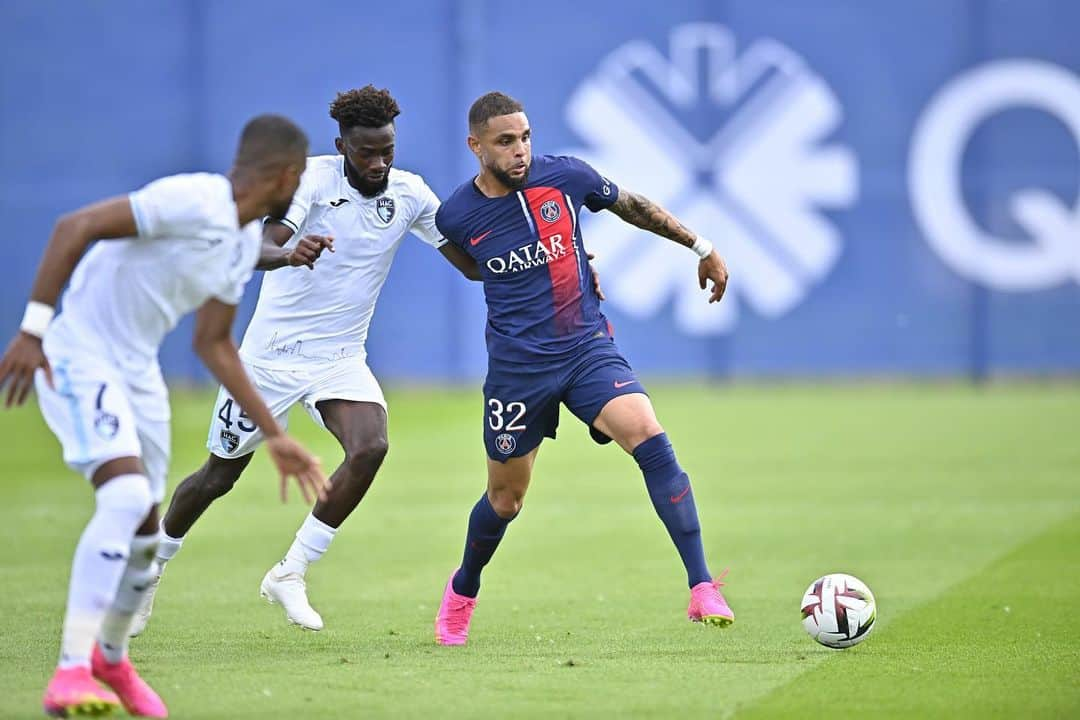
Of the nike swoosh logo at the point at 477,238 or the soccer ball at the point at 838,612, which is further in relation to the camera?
the nike swoosh logo at the point at 477,238

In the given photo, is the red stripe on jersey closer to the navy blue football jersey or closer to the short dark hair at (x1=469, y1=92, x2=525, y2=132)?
the navy blue football jersey

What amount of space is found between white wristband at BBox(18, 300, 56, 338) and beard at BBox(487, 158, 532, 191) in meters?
2.66

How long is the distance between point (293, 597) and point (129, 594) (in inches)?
74.3

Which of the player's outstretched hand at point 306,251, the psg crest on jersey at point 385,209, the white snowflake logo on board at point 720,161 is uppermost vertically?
the white snowflake logo on board at point 720,161

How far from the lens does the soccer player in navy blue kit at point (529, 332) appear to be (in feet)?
25.7

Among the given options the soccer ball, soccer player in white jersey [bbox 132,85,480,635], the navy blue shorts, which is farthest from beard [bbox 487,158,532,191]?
the soccer ball

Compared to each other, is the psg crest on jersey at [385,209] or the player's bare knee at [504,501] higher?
the psg crest on jersey at [385,209]

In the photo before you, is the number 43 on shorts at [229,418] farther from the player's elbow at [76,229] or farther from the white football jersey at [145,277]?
the player's elbow at [76,229]

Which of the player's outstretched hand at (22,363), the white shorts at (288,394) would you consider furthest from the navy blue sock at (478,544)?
the player's outstretched hand at (22,363)

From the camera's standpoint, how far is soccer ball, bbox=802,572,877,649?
7477mm

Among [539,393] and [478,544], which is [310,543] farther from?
[539,393]

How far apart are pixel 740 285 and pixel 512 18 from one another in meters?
5.03

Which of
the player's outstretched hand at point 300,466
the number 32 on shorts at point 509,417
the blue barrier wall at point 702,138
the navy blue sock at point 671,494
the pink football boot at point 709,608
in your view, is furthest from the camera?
the blue barrier wall at point 702,138

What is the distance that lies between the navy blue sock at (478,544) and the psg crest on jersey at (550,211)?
1.36 m
